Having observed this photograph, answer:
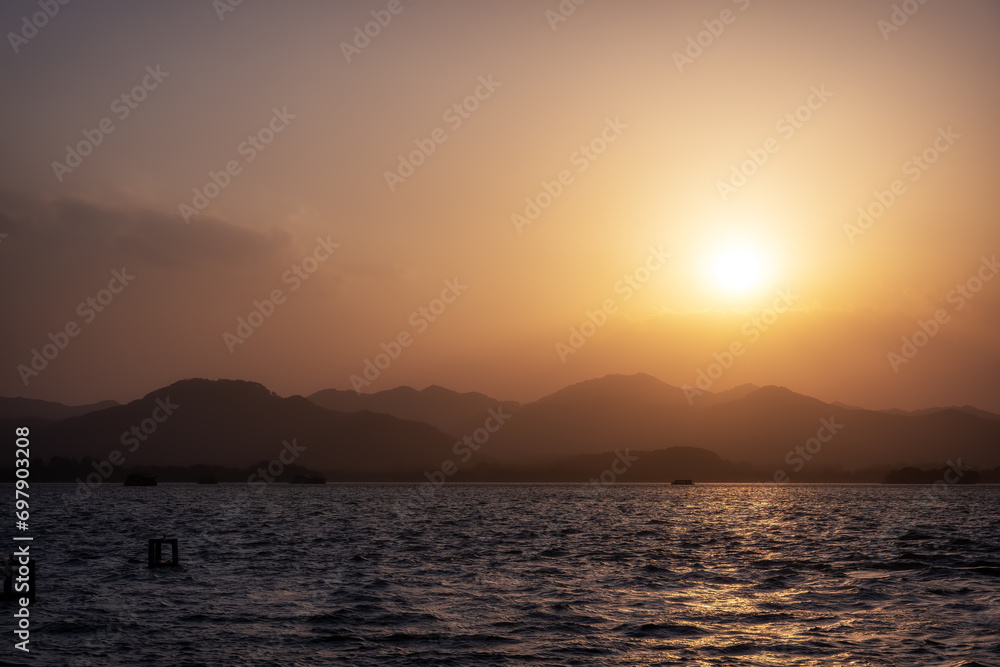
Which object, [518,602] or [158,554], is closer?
[518,602]

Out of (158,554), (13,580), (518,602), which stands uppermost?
(13,580)

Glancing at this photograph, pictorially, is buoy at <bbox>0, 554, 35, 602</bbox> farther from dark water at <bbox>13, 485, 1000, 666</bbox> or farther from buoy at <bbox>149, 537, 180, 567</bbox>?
buoy at <bbox>149, 537, 180, 567</bbox>

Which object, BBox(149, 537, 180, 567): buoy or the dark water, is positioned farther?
BBox(149, 537, 180, 567): buoy

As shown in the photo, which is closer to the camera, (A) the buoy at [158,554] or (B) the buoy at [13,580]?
(B) the buoy at [13,580]

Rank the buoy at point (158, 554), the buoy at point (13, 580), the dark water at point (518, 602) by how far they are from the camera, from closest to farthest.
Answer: the dark water at point (518, 602), the buoy at point (13, 580), the buoy at point (158, 554)

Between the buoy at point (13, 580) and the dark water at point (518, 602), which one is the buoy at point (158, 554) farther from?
the buoy at point (13, 580)

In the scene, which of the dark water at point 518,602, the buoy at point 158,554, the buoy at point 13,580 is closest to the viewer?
the dark water at point 518,602

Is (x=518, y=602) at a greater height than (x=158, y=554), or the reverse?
(x=158, y=554)

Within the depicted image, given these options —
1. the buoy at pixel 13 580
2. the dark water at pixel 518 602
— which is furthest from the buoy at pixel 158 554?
the buoy at pixel 13 580

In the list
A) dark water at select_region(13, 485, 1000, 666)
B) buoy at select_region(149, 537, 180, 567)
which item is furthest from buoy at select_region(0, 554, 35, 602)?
buoy at select_region(149, 537, 180, 567)

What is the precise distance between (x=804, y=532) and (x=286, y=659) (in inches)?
3305

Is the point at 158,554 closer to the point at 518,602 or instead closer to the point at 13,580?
the point at 13,580

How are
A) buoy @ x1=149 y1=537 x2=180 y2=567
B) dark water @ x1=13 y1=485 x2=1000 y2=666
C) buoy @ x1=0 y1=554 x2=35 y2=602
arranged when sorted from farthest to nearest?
buoy @ x1=149 y1=537 x2=180 y2=567
buoy @ x1=0 y1=554 x2=35 y2=602
dark water @ x1=13 y1=485 x2=1000 y2=666

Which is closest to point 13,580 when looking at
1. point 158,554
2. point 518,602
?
point 158,554
